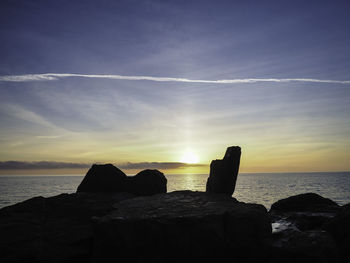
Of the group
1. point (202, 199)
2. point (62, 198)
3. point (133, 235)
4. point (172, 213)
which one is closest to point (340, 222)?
point (202, 199)

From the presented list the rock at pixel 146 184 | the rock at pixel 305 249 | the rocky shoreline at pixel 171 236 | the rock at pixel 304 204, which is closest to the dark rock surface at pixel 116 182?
the rock at pixel 146 184

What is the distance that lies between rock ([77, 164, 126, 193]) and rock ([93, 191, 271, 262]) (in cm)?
770

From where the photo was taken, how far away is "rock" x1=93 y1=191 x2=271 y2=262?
8.05m

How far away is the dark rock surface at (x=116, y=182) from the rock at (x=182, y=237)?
7733mm

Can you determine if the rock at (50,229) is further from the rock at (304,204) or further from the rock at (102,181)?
the rock at (304,204)

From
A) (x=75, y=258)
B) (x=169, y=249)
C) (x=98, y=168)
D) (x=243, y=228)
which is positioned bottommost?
(x=75, y=258)

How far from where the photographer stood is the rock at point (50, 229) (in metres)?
8.58

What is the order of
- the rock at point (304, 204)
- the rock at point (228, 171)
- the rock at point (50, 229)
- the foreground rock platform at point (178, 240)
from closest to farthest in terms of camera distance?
the foreground rock platform at point (178, 240), the rock at point (50, 229), the rock at point (228, 171), the rock at point (304, 204)

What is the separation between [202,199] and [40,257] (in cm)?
634

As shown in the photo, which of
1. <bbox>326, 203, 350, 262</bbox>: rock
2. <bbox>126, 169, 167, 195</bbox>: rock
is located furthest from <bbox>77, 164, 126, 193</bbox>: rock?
<bbox>326, 203, 350, 262</bbox>: rock

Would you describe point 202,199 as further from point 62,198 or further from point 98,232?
point 62,198

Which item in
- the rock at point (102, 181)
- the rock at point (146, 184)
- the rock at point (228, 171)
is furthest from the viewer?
the rock at point (146, 184)

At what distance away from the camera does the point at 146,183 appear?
658 inches

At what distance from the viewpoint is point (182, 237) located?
808 cm
